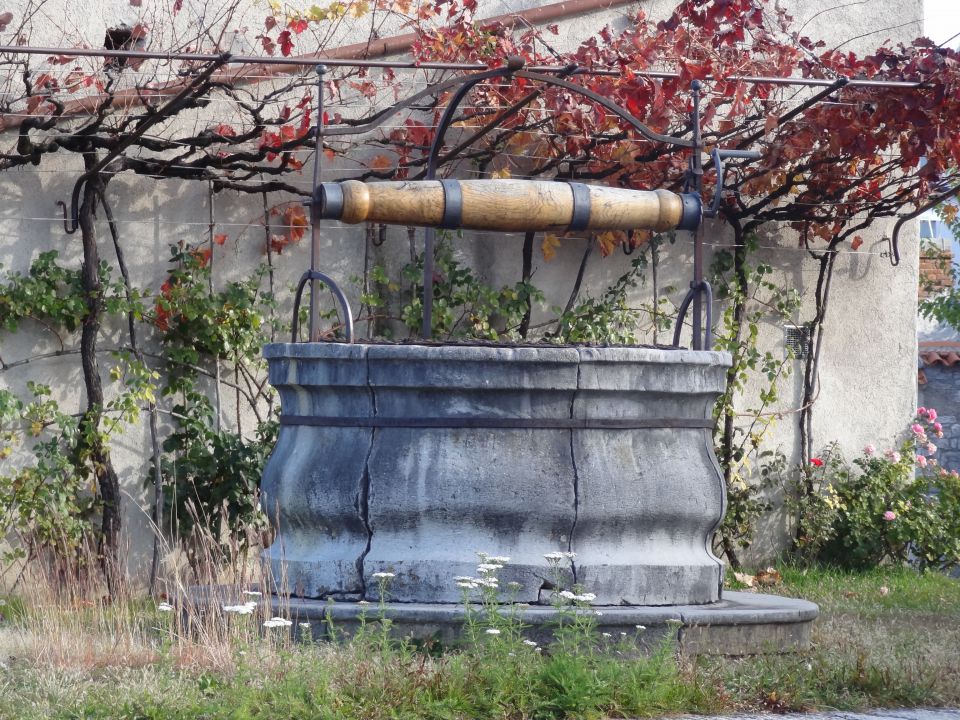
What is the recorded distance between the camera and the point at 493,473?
4.53 meters

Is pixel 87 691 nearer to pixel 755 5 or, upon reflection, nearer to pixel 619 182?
pixel 619 182

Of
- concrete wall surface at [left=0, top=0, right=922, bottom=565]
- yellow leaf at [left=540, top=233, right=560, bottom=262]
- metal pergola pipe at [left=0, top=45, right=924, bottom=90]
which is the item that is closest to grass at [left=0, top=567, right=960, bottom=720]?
metal pergola pipe at [left=0, top=45, right=924, bottom=90]

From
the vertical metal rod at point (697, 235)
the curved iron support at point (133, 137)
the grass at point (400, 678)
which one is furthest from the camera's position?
the curved iron support at point (133, 137)

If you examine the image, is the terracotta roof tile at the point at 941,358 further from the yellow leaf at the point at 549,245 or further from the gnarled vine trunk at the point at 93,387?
the gnarled vine trunk at the point at 93,387

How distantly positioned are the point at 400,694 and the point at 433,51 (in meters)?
4.80

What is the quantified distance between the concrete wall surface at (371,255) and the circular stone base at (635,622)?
3.38 metres

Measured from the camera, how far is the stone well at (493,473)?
4.52 m

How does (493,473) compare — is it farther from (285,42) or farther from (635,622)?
(285,42)

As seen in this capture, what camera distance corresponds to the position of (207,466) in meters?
7.30

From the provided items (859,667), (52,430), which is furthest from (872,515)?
(52,430)

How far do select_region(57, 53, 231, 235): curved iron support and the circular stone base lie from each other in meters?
2.82

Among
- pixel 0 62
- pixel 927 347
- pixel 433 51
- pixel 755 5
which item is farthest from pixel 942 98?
pixel 927 347

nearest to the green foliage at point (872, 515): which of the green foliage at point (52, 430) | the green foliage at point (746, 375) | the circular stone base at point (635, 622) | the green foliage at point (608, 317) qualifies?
the green foliage at point (746, 375)

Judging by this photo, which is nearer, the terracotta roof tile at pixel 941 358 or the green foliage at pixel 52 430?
the green foliage at pixel 52 430
